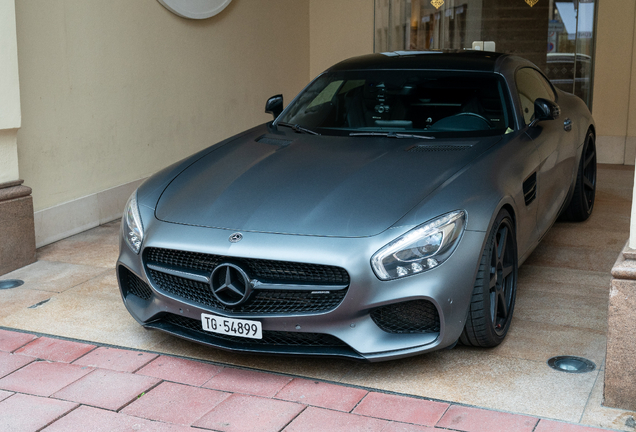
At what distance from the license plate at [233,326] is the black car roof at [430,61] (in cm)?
217

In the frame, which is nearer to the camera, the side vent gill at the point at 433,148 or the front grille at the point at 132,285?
the front grille at the point at 132,285

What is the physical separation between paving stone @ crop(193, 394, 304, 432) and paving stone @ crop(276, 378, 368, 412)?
0.06 meters

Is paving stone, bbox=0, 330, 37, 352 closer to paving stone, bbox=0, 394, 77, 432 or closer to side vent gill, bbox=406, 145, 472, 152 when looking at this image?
paving stone, bbox=0, 394, 77, 432

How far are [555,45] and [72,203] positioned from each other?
6.30m

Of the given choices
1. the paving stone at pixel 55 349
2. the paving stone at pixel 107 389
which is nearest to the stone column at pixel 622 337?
the paving stone at pixel 107 389

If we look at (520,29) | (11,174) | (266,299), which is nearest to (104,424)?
(266,299)

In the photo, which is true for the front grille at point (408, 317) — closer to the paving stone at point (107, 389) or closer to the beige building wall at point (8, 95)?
the paving stone at point (107, 389)

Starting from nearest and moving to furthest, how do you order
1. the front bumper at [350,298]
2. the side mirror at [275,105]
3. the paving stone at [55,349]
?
the front bumper at [350,298] < the paving stone at [55,349] < the side mirror at [275,105]

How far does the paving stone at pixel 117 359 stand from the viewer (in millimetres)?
3301

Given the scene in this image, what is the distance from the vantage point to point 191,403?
9.62 ft

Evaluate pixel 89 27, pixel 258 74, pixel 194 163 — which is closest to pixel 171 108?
pixel 89 27

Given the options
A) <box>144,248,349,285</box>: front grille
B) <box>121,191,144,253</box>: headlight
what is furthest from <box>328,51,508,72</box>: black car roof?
<box>144,248,349,285</box>: front grille

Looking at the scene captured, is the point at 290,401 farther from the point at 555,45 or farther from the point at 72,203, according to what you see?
the point at 555,45

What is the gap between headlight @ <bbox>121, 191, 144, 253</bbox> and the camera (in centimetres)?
337
